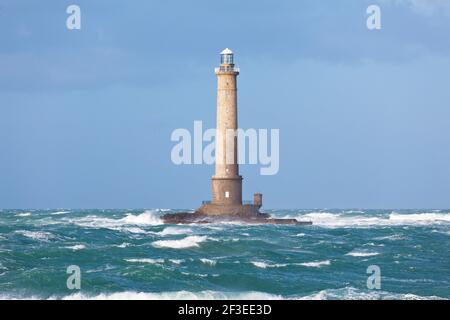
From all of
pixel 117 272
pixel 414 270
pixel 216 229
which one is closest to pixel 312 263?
pixel 414 270

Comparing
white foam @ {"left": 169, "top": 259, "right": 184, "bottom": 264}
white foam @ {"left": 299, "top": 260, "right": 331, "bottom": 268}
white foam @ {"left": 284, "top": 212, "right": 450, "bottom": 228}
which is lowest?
white foam @ {"left": 284, "top": 212, "right": 450, "bottom": 228}

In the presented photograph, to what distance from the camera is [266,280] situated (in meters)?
37.0

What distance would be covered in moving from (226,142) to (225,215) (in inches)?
167

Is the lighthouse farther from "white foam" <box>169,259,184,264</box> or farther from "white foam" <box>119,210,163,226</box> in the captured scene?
"white foam" <box>169,259,184,264</box>

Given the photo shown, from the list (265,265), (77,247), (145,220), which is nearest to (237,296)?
(265,265)

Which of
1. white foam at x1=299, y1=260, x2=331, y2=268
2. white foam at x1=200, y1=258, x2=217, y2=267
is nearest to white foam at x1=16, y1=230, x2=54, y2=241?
white foam at x1=200, y1=258, x2=217, y2=267

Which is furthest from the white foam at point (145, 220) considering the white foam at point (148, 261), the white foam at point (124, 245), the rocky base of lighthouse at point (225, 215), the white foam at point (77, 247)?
the white foam at point (148, 261)

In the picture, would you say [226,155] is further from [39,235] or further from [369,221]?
[369,221]

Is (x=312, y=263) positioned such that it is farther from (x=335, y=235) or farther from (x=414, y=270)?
(x=335, y=235)

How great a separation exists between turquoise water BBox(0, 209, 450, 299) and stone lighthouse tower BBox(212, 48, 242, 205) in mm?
9183

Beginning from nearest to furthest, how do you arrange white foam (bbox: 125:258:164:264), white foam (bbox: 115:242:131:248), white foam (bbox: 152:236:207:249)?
white foam (bbox: 125:258:164:264)
white foam (bbox: 115:242:131:248)
white foam (bbox: 152:236:207:249)

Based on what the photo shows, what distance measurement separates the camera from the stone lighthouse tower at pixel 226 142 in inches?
2729

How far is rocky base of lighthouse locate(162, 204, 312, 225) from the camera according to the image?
70000mm
